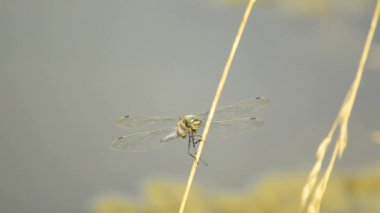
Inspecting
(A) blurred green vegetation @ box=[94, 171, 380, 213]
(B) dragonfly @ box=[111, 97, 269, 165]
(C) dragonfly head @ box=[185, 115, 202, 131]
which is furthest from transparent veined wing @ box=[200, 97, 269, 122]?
(A) blurred green vegetation @ box=[94, 171, 380, 213]

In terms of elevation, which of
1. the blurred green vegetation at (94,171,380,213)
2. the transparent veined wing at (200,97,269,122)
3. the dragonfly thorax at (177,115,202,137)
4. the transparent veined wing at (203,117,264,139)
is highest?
the dragonfly thorax at (177,115,202,137)

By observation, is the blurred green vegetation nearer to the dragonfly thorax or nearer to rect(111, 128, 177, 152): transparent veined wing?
rect(111, 128, 177, 152): transparent veined wing

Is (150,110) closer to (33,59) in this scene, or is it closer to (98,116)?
(98,116)

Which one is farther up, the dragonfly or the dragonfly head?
the dragonfly head

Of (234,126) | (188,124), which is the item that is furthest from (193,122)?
(234,126)

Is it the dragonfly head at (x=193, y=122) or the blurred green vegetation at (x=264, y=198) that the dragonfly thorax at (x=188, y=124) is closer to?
the dragonfly head at (x=193, y=122)

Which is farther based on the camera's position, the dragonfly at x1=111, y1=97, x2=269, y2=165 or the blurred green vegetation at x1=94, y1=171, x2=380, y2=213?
the blurred green vegetation at x1=94, y1=171, x2=380, y2=213

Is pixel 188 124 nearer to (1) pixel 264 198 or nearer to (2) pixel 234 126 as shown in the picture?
(2) pixel 234 126
